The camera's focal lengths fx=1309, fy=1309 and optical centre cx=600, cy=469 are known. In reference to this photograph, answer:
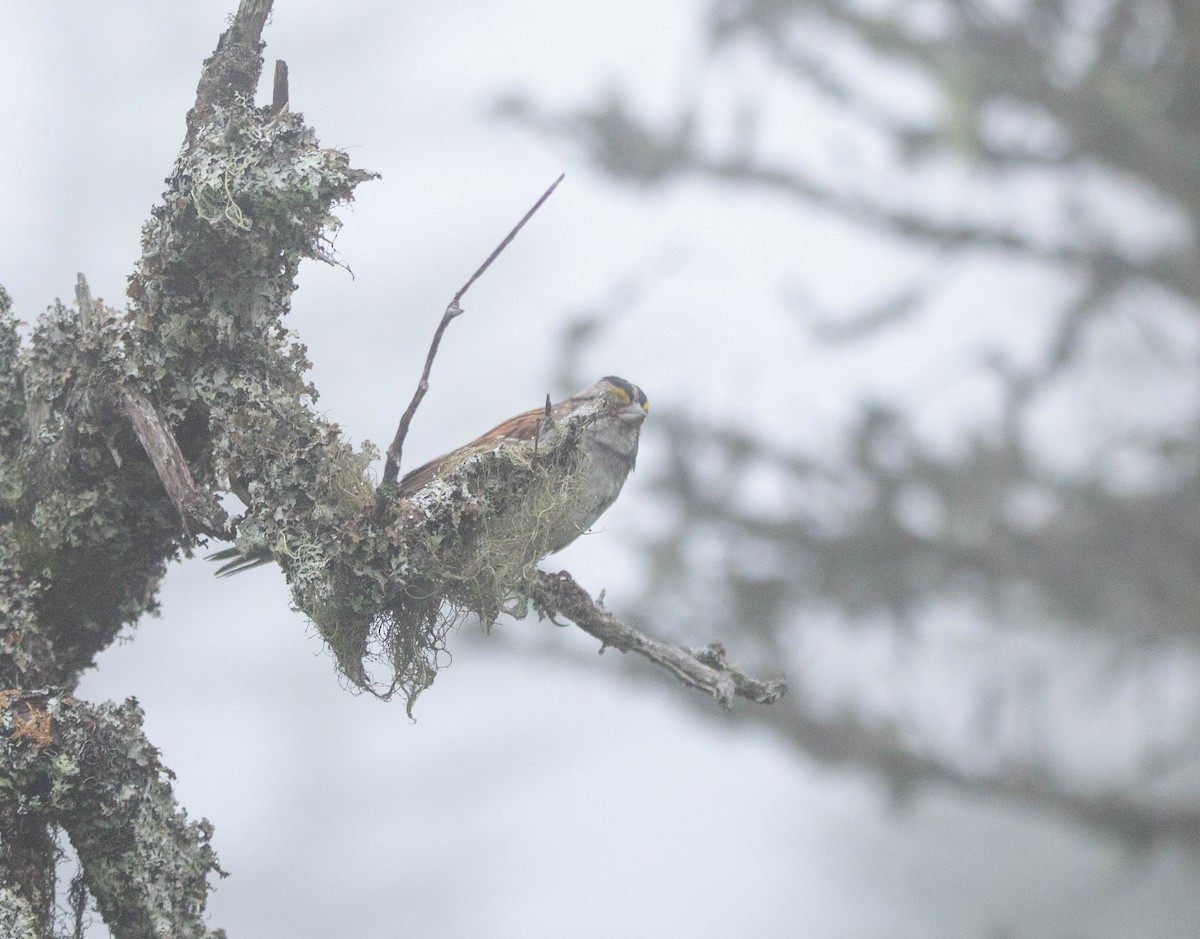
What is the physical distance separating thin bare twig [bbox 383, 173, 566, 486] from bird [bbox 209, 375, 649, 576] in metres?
0.29

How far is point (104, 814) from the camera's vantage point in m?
2.13

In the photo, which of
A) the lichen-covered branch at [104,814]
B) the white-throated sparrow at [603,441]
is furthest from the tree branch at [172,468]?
the white-throated sparrow at [603,441]

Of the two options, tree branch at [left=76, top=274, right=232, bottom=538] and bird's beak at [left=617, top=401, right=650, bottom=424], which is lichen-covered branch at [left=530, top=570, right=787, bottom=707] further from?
bird's beak at [left=617, top=401, right=650, bottom=424]

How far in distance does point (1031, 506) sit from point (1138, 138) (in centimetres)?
543

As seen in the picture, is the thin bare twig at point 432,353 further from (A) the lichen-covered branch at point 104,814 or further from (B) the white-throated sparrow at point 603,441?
(B) the white-throated sparrow at point 603,441

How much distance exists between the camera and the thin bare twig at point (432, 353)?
6.41 feet

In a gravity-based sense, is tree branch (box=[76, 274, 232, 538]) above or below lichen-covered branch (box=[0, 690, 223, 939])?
above

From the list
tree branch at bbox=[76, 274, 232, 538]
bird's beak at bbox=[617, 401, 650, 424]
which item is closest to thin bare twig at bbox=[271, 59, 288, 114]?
tree branch at bbox=[76, 274, 232, 538]

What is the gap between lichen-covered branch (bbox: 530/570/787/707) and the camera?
8.33ft

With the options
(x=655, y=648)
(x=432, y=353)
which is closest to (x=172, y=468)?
(x=432, y=353)

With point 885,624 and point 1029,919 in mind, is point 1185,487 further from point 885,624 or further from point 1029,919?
point 1029,919

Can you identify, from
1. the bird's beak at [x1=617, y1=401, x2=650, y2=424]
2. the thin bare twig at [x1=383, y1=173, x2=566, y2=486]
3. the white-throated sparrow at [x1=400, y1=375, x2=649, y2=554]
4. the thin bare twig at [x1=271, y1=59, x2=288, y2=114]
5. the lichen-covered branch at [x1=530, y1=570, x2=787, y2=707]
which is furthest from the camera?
the bird's beak at [x1=617, y1=401, x2=650, y2=424]

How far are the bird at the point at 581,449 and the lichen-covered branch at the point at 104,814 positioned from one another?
412mm

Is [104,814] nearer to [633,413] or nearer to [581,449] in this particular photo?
[581,449]
